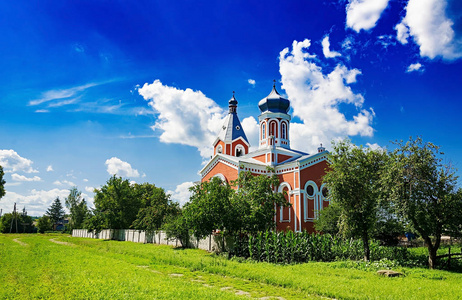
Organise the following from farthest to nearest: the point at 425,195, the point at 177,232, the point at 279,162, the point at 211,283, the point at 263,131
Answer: the point at 263,131, the point at 279,162, the point at 177,232, the point at 425,195, the point at 211,283

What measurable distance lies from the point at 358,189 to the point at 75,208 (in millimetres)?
62871

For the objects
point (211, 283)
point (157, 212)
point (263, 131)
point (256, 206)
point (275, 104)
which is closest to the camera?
point (211, 283)

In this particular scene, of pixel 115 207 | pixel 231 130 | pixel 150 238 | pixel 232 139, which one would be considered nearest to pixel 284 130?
pixel 232 139

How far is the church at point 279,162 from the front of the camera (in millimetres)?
29469

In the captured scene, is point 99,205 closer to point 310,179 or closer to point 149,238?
point 149,238

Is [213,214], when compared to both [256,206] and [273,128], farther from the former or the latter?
[273,128]

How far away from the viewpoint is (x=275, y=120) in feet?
121

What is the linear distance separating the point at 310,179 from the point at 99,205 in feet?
88.2

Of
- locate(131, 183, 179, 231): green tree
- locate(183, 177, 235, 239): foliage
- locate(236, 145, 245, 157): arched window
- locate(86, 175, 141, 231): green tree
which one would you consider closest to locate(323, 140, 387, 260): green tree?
locate(183, 177, 235, 239): foliage

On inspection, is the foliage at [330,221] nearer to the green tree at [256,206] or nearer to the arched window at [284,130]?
the green tree at [256,206]

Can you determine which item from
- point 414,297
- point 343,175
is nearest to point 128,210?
point 343,175

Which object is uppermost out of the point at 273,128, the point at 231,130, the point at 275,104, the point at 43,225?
the point at 275,104

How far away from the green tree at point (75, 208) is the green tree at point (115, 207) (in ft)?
80.0

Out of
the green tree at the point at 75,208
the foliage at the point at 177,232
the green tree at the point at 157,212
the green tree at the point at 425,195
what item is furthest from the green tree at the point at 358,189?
the green tree at the point at 75,208
